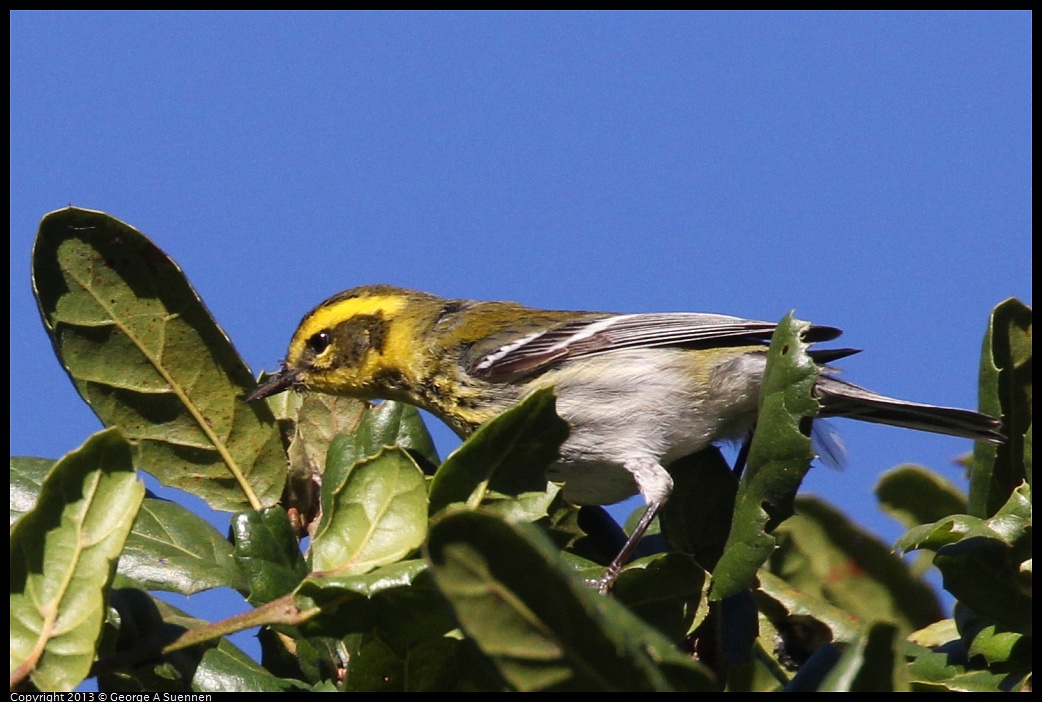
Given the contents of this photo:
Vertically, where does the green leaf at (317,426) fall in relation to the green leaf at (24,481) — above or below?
above

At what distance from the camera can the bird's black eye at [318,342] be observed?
5641 millimetres

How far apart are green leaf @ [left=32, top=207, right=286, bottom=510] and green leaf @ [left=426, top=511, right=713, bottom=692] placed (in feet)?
6.38

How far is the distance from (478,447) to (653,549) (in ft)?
4.51

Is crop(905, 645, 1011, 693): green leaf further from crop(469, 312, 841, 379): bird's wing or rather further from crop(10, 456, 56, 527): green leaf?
crop(469, 312, 841, 379): bird's wing

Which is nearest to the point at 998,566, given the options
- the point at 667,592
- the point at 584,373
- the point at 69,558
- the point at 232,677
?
the point at 667,592

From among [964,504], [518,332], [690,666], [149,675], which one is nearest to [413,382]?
[518,332]

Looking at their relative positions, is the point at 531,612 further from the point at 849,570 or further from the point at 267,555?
the point at 849,570

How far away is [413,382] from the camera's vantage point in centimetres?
560

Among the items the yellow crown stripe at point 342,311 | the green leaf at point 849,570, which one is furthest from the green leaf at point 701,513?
the yellow crown stripe at point 342,311

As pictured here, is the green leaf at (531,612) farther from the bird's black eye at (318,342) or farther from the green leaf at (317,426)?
the bird's black eye at (318,342)

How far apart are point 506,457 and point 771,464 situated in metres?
0.67

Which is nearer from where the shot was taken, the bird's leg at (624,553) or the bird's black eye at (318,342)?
the bird's leg at (624,553)

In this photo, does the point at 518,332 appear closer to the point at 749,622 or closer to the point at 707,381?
the point at 707,381

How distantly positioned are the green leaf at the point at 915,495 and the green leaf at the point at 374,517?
229cm
